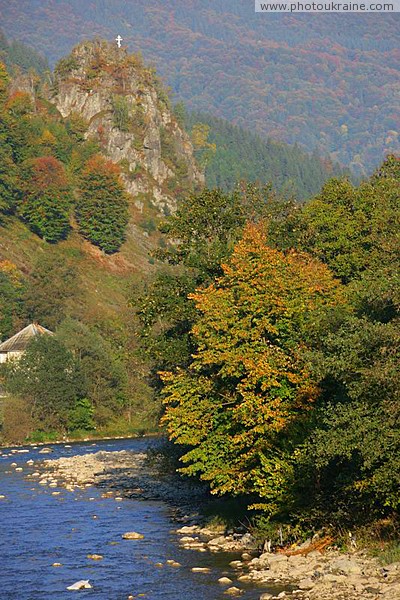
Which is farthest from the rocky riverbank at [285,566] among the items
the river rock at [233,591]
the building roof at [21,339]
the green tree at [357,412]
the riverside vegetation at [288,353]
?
the building roof at [21,339]

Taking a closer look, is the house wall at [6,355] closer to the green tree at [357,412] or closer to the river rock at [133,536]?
the river rock at [133,536]

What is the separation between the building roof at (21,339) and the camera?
440ft

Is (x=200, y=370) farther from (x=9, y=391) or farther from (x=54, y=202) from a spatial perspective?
(x=54, y=202)

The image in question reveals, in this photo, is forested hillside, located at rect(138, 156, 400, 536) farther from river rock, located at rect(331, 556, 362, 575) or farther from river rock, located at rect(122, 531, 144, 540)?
river rock, located at rect(122, 531, 144, 540)

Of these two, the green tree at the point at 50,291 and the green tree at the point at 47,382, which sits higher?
the green tree at the point at 50,291

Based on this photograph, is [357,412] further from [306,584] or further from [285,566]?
[285,566]

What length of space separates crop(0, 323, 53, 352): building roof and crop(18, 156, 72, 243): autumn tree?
52466 millimetres

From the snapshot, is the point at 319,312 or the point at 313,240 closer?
the point at 319,312

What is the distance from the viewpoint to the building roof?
134 meters

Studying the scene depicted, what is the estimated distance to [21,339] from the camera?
136 meters

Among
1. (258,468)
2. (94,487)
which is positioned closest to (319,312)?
(258,468)

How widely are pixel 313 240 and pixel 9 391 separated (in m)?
62.8

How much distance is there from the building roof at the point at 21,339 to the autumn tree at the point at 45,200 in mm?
52466

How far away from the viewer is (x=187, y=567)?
40.2 meters
